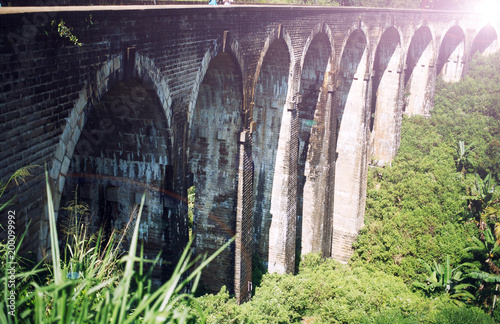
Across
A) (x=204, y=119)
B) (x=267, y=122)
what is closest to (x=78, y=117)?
(x=204, y=119)

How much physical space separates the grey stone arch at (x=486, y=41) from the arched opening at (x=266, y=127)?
86.4 ft

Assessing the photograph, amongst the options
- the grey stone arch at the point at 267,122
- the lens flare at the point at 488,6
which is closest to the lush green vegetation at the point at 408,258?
the grey stone arch at the point at 267,122

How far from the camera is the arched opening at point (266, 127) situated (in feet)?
38.3

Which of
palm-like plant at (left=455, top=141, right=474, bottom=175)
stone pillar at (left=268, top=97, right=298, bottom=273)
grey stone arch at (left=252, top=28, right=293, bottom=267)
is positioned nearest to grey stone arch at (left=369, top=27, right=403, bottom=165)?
palm-like plant at (left=455, top=141, right=474, bottom=175)

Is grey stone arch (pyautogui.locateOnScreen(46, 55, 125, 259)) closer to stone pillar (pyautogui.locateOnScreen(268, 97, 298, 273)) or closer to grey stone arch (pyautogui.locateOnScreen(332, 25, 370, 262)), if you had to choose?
stone pillar (pyautogui.locateOnScreen(268, 97, 298, 273))

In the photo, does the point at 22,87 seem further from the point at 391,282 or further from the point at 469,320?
the point at 391,282

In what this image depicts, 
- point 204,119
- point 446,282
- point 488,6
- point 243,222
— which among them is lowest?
point 446,282

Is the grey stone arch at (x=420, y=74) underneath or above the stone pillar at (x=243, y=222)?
above

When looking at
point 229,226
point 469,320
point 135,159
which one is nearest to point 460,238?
point 469,320

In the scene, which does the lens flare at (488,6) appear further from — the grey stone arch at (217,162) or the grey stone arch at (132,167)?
the grey stone arch at (132,167)

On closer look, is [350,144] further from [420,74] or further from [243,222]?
[420,74]

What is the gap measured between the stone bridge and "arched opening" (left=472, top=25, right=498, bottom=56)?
17.2 meters

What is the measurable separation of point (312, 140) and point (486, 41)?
25.7m

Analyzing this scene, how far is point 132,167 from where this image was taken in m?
7.45
